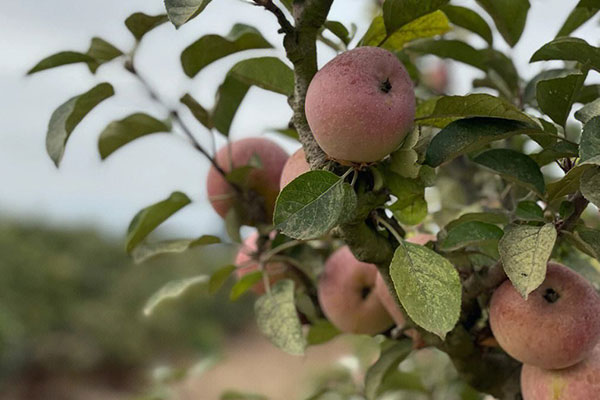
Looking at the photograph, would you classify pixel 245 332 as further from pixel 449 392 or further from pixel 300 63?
pixel 300 63

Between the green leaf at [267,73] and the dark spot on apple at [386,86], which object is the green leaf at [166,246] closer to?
the green leaf at [267,73]

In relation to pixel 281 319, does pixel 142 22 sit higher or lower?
higher

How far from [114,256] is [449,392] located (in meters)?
5.25

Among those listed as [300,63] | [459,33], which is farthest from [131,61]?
[459,33]

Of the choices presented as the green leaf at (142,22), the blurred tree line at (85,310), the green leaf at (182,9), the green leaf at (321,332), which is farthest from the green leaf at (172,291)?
the blurred tree line at (85,310)

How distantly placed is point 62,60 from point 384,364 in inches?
16.2

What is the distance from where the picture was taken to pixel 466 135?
1.55 ft

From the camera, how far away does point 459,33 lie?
134 cm

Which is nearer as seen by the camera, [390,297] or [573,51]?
[573,51]

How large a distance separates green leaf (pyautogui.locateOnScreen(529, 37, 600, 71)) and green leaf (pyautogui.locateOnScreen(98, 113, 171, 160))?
0.37 metres

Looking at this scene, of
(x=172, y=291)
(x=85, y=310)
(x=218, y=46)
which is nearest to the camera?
(x=218, y=46)

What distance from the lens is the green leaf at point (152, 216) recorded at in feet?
2.14

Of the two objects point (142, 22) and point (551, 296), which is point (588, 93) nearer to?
point (551, 296)

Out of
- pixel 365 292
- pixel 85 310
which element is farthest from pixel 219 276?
pixel 85 310
